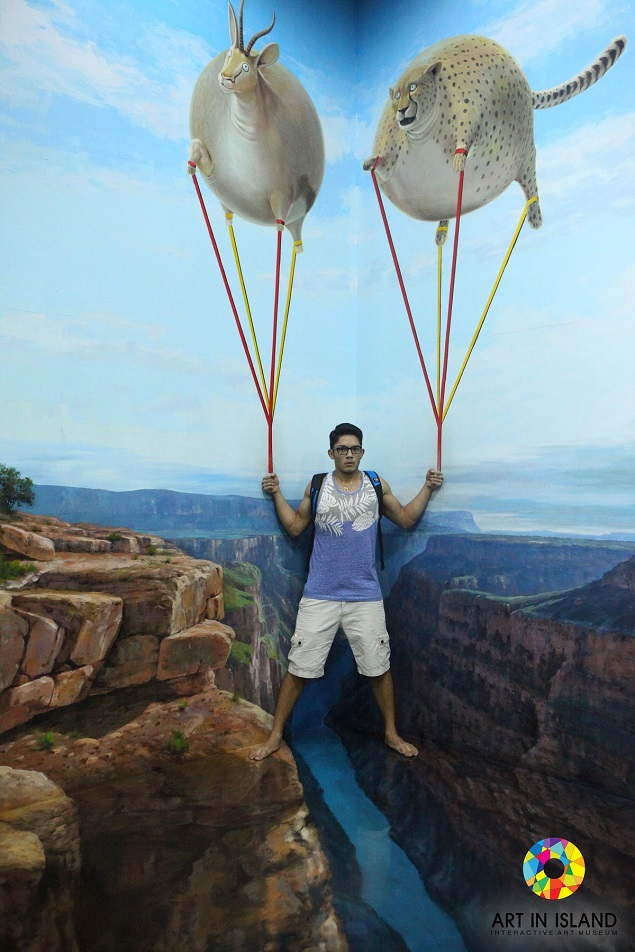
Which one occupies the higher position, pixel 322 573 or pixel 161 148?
pixel 161 148

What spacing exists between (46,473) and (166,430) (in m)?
0.50

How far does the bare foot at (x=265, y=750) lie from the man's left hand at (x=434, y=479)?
50.0 inches

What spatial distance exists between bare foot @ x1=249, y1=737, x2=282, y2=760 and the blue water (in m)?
0.19

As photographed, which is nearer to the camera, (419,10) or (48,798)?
(48,798)

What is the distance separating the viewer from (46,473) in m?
2.09

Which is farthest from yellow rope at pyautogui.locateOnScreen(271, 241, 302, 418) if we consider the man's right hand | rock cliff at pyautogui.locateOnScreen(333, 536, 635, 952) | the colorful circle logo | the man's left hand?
the colorful circle logo

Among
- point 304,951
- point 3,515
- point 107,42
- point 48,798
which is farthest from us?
point 107,42

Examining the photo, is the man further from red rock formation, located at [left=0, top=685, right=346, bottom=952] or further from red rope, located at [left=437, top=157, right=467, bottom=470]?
red rock formation, located at [left=0, top=685, right=346, bottom=952]

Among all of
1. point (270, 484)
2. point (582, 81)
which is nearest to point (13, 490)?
point (270, 484)

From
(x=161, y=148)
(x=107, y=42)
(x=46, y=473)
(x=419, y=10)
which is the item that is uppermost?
(x=419, y=10)

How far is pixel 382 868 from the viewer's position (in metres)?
1.79

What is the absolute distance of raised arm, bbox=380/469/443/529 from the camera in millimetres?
2595

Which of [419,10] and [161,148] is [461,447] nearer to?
[161,148]

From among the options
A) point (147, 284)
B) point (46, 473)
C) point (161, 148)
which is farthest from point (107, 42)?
point (46, 473)
